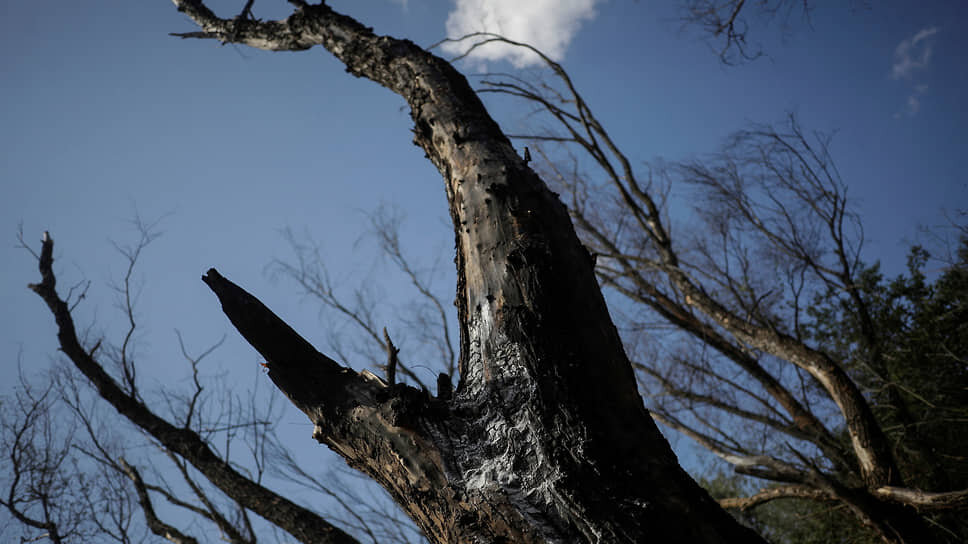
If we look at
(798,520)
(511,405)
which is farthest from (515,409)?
(798,520)

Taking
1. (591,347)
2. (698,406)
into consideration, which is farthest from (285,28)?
(698,406)

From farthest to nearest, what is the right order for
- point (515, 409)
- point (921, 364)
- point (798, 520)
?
point (798, 520)
point (921, 364)
point (515, 409)

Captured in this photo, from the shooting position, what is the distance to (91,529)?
4590 millimetres

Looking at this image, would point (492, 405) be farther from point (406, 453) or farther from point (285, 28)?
point (285, 28)

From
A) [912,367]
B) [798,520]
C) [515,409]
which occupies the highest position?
[912,367]

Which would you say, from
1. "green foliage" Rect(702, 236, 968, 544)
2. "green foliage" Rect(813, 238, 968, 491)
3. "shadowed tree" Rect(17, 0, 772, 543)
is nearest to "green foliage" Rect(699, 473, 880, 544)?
"green foliage" Rect(702, 236, 968, 544)

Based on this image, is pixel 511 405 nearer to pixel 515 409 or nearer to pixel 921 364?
pixel 515 409

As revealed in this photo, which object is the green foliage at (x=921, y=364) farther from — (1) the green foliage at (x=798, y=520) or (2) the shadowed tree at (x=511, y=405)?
(2) the shadowed tree at (x=511, y=405)

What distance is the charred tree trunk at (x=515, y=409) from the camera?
1105 millimetres

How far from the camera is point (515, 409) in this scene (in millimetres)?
1254

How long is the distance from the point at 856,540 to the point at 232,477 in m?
4.25

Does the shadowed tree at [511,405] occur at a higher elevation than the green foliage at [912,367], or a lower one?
lower

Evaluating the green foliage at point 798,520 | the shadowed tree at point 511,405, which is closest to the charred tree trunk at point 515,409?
the shadowed tree at point 511,405

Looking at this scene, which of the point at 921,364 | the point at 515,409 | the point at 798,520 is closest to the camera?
the point at 515,409
